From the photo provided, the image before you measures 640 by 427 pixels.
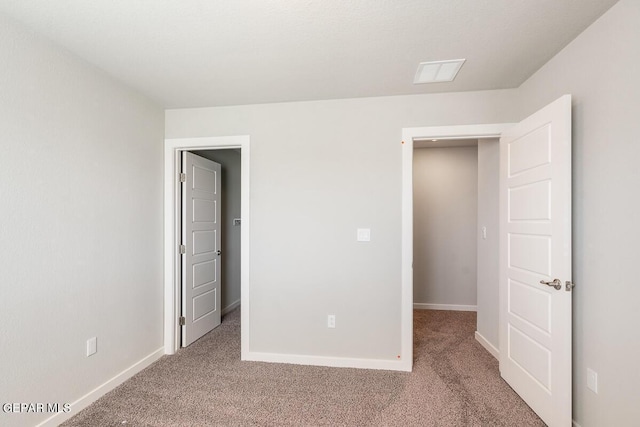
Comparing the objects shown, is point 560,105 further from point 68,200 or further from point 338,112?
point 68,200

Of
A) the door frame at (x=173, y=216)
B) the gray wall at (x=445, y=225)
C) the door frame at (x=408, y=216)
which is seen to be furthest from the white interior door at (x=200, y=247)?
the gray wall at (x=445, y=225)

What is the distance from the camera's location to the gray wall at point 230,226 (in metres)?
4.10

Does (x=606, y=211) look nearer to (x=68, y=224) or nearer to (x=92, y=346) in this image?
(x=68, y=224)

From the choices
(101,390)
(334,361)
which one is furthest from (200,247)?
(334,361)

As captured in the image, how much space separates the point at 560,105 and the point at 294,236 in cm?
214

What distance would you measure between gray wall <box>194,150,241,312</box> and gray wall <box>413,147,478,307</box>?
277 centimetres

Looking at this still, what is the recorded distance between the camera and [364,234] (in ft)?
8.47

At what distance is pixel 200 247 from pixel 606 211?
3.41 metres

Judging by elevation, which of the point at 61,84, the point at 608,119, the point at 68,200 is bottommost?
the point at 68,200

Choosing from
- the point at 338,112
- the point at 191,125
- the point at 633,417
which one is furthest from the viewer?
the point at 191,125

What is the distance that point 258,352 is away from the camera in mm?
2688

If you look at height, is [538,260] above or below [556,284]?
above

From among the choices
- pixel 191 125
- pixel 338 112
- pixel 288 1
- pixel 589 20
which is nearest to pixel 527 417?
pixel 589 20

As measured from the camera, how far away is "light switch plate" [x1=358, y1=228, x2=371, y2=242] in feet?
8.45
